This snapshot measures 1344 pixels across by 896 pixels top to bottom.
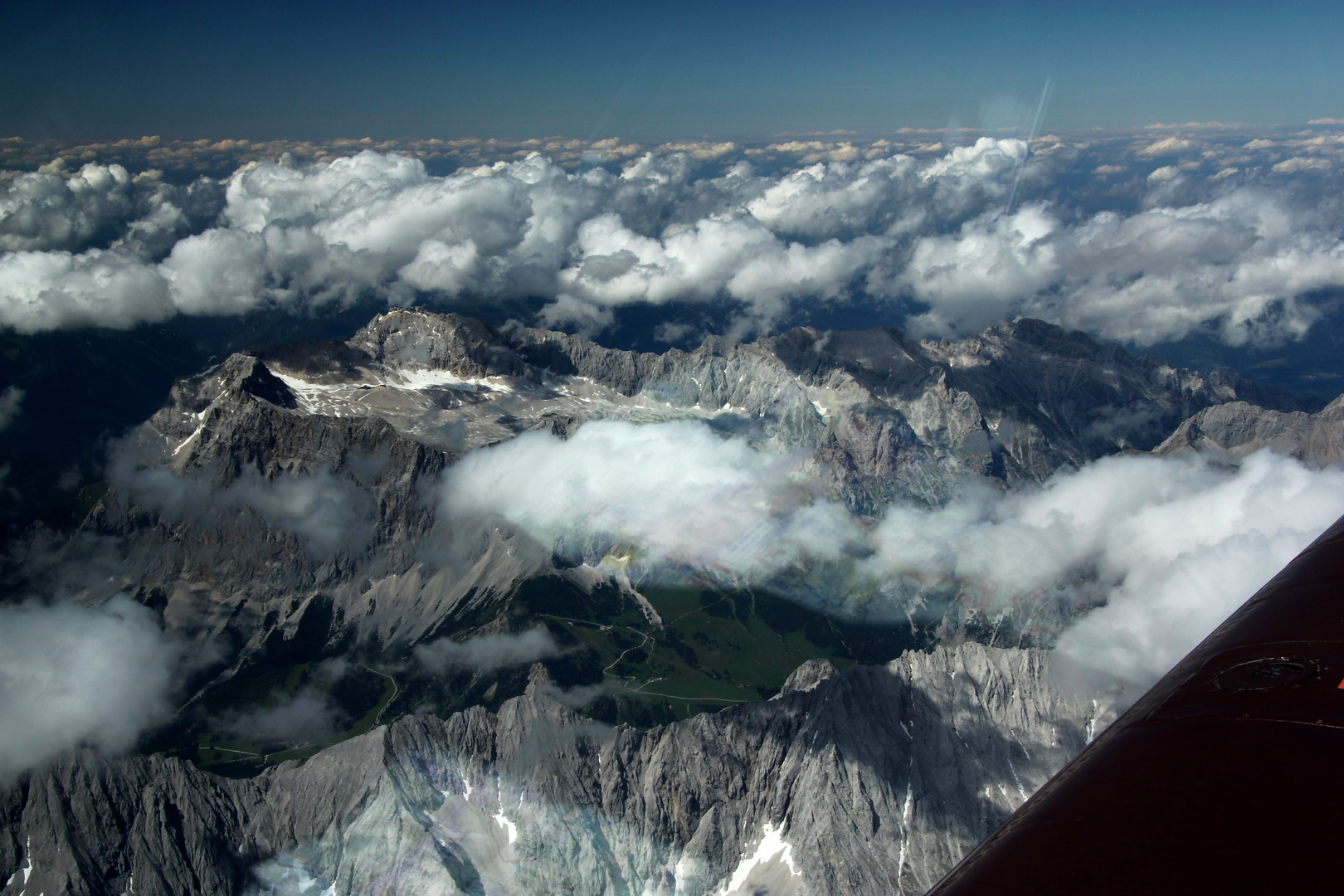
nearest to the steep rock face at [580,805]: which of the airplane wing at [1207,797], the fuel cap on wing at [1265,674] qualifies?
the fuel cap on wing at [1265,674]

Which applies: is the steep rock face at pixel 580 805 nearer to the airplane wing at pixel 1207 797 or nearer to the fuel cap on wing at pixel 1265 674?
the fuel cap on wing at pixel 1265 674

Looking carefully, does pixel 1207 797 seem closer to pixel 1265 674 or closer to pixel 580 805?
pixel 1265 674

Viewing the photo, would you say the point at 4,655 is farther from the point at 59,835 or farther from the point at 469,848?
the point at 469,848

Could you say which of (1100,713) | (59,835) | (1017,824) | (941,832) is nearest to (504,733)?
(59,835)

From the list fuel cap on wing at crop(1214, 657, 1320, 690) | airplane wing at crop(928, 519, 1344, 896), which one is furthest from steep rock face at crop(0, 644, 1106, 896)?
airplane wing at crop(928, 519, 1344, 896)

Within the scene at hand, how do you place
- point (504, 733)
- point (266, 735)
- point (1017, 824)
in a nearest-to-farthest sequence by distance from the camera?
point (1017, 824) → point (504, 733) → point (266, 735)

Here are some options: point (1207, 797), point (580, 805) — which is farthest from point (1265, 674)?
point (580, 805)
